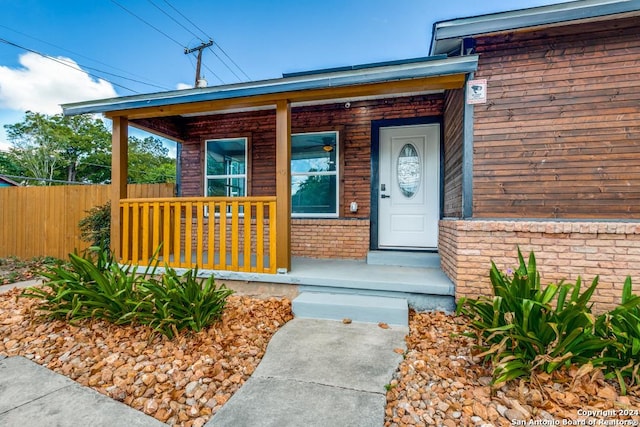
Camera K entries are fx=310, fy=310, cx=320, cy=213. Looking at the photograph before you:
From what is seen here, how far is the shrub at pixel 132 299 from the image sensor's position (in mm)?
2568

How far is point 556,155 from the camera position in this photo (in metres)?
3.07

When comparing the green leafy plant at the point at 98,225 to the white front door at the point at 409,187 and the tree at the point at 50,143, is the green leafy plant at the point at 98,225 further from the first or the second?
the tree at the point at 50,143

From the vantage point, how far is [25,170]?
21562mm

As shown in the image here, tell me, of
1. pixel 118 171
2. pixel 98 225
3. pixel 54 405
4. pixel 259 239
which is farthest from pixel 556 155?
pixel 98 225

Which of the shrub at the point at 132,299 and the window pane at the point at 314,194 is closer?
the shrub at the point at 132,299

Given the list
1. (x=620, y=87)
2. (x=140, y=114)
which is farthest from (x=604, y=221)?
(x=140, y=114)

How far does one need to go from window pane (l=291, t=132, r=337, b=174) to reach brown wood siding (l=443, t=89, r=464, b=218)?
5.51ft

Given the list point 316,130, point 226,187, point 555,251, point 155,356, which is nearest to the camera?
point 155,356

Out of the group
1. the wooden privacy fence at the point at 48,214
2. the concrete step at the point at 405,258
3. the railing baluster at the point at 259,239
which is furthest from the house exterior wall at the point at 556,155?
the wooden privacy fence at the point at 48,214

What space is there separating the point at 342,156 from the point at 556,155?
2704 mm

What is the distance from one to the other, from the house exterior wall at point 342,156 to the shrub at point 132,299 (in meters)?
2.18

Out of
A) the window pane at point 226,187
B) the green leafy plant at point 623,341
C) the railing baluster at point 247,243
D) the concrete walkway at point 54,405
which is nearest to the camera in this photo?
the concrete walkway at point 54,405

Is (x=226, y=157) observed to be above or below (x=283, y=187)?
above

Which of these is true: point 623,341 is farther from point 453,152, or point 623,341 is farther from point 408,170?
point 408,170
